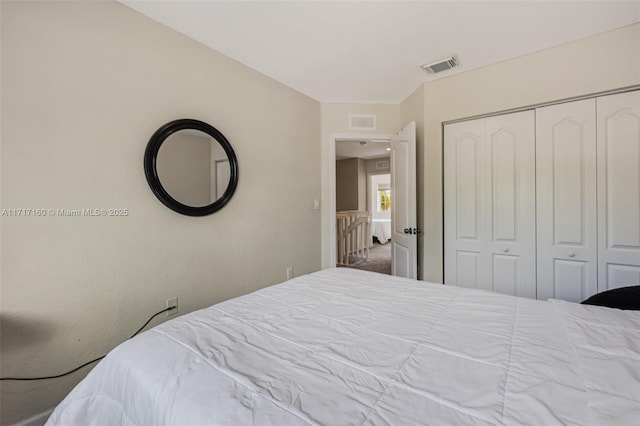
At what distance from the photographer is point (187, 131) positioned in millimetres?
1990

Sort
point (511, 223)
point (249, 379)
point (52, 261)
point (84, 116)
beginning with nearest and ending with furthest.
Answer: point (249, 379)
point (52, 261)
point (84, 116)
point (511, 223)

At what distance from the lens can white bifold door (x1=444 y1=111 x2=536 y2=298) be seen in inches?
91.1

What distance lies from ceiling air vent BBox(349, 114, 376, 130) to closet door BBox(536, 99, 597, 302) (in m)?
1.57

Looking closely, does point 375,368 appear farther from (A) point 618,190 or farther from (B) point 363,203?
(B) point 363,203

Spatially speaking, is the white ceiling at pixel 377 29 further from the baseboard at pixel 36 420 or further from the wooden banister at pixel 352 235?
the wooden banister at pixel 352 235

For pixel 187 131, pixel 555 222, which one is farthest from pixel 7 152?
pixel 555 222

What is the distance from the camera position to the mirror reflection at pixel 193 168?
1886 millimetres

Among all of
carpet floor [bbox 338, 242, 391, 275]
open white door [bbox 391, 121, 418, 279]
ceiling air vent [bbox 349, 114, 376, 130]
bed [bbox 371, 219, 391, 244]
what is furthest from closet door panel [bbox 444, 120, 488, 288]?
bed [bbox 371, 219, 391, 244]

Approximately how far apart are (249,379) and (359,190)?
689 cm

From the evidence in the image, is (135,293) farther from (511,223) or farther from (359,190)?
(359,190)

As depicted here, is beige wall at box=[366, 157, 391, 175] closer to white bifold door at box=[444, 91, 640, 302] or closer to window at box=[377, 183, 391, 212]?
window at box=[377, 183, 391, 212]

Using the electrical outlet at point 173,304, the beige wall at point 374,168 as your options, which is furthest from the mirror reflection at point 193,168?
the beige wall at point 374,168

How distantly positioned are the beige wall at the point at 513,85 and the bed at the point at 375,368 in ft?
5.29

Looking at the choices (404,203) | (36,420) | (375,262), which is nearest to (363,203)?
(375,262)
